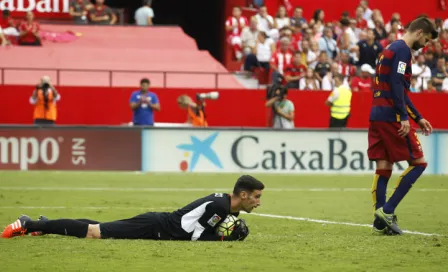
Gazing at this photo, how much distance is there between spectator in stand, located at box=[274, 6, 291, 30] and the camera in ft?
102

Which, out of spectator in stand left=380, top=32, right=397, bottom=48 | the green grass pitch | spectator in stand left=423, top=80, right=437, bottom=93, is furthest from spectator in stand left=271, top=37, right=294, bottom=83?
the green grass pitch

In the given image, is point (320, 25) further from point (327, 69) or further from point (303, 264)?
point (303, 264)

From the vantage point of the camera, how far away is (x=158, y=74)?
1192 inches

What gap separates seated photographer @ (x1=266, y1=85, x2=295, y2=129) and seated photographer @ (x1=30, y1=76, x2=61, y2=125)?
511cm

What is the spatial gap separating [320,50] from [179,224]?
66.0 ft

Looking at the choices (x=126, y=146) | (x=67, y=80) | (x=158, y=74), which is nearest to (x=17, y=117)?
(x=67, y=80)

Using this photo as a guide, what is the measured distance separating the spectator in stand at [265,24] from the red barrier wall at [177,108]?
1712 millimetres

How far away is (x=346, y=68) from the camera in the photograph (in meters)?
29.6

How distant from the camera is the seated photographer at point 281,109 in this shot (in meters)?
25.0

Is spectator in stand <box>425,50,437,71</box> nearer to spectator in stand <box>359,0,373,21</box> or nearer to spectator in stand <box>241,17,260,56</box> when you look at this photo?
spectator in stand <box>359,0,373,21</box>

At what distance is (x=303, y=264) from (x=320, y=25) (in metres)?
22.3

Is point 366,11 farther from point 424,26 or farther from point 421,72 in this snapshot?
point 424,26

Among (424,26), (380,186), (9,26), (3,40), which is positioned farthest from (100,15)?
(424,26)

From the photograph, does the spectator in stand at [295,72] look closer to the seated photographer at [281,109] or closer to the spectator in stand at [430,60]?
the seated photographer at [281,109]
